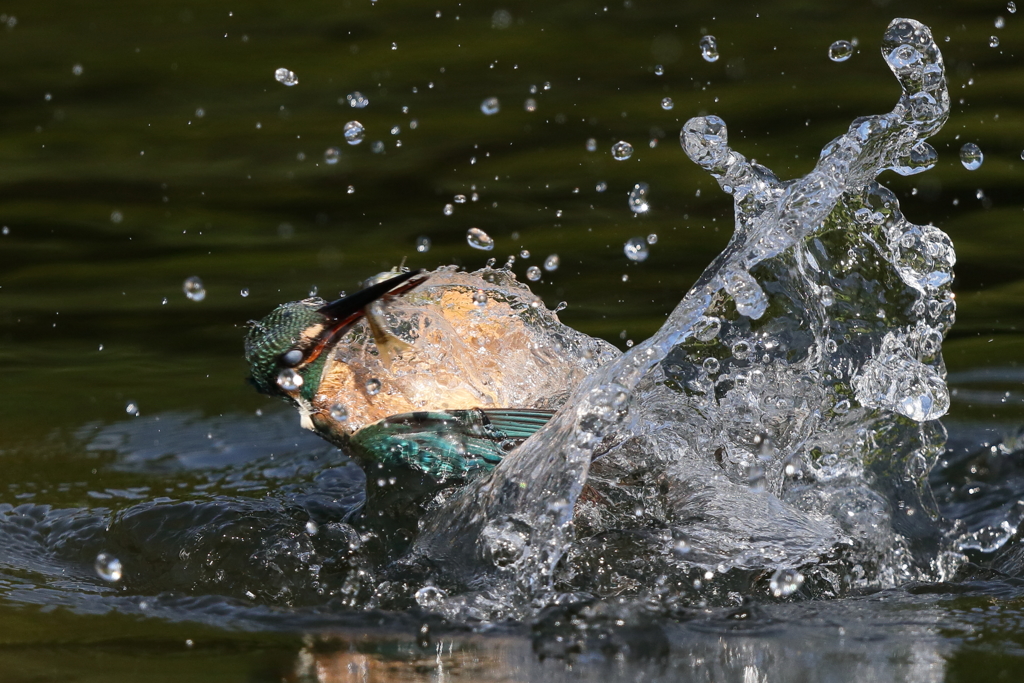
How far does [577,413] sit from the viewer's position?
8.73ft

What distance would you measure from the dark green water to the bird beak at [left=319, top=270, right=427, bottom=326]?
36.4 inches

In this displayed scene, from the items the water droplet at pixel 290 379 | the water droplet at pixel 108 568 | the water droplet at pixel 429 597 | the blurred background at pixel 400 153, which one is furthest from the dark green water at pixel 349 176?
the water droplet at pixel 429 597

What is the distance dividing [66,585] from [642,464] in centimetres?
128

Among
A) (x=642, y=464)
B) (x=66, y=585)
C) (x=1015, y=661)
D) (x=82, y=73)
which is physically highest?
(x=82, y=73)

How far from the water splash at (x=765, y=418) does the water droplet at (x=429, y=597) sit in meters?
0.04

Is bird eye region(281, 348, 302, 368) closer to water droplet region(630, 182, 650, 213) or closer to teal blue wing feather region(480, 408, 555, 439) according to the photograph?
teal blue wing feather region(480, 408, 555, 439)

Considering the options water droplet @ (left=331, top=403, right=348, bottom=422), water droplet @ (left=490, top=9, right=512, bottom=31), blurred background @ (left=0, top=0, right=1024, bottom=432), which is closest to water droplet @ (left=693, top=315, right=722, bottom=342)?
water droplet @ (left=331, top=403, right=348, bottom=422)

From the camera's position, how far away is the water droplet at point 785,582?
8.01 ft

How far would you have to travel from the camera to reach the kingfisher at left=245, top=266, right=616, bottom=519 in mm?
2711

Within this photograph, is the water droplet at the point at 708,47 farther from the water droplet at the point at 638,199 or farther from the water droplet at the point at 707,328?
the water droplet at the point at 707,328

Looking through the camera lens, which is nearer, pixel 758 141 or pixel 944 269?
pixel 944 269

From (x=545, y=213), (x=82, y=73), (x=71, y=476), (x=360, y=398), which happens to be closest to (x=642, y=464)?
(x=360, y=398)

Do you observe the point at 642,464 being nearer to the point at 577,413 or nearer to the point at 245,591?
the point at 577,413

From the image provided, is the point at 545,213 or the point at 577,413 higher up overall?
the point at 545,213
